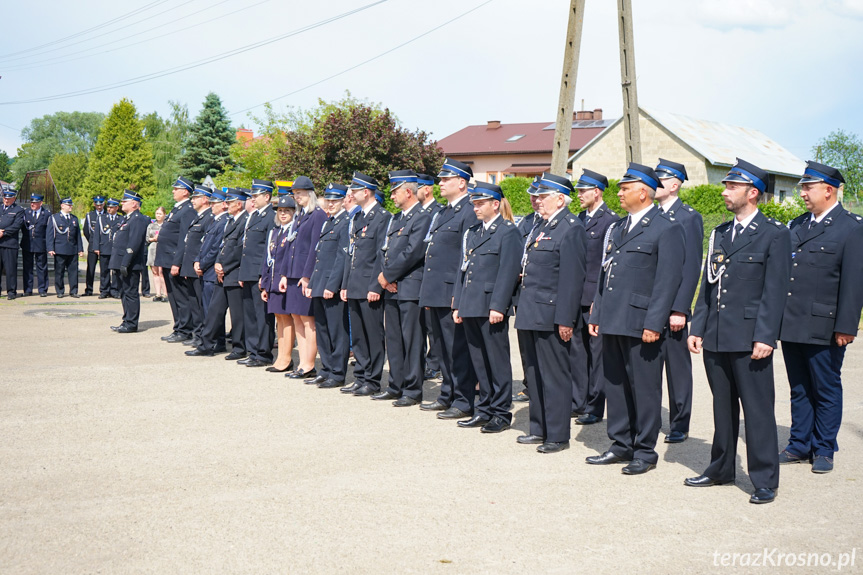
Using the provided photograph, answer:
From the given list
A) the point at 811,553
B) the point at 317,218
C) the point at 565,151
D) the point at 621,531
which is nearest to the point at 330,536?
the point at 621,531

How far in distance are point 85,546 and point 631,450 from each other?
3742 millimetres

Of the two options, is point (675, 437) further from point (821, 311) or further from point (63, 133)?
point (63, 133)

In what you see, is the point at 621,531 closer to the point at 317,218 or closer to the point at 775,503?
the point at 775,503

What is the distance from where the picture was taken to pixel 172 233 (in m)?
12.2

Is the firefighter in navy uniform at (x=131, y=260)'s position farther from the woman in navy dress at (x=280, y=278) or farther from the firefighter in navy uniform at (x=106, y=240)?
the firefighter in navy uniform at (x=106, y=240)

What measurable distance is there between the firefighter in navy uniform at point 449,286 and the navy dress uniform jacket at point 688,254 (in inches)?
81.2

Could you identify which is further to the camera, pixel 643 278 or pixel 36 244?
pixel 36 244

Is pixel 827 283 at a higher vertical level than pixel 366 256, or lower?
lower

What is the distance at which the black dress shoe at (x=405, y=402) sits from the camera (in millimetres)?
8203

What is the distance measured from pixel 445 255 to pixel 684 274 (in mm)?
2609

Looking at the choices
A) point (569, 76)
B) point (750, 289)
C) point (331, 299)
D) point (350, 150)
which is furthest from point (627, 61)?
point (350, 150)

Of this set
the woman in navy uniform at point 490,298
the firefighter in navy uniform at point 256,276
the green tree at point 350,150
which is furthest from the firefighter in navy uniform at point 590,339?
the green tree at point 350,150

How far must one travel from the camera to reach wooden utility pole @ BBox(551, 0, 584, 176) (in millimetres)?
13789

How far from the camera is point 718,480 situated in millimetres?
5570
